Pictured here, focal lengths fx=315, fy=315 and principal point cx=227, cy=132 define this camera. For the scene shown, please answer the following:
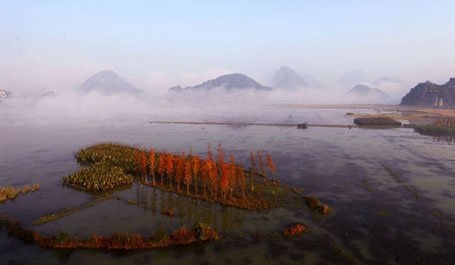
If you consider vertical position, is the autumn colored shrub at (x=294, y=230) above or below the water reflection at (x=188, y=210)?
below

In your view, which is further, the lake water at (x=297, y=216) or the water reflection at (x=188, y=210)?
the water reflection at (x=188, y=210)

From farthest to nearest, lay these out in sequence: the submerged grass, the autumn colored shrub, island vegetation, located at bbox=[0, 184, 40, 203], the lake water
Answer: island vegetation, located at bbox=[0, 184, 40, 203] → the submerged grass → the autumn colored shrub → the lake water

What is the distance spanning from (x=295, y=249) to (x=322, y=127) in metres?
143

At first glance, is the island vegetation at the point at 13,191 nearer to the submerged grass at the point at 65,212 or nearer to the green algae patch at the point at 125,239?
the submerged grass at the point at 65,212

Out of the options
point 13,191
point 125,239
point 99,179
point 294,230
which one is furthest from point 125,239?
point 13,191

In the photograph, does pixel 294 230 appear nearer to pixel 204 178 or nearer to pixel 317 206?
pixel 317 206

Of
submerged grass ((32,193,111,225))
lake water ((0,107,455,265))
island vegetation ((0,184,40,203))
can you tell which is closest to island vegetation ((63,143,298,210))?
lake water ((0,107,455,265))

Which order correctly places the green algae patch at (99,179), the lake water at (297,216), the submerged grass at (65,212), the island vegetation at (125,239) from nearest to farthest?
the lake water at (297,216) → the island vegetation at (125,239) → the submerged grass at (65,212) → the green algae patch at (99,179)

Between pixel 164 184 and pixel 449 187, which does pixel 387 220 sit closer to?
pixel 449 187

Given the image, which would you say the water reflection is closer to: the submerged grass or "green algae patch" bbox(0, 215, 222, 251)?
"green algae patch" bbox(0, 215, 222, 251)

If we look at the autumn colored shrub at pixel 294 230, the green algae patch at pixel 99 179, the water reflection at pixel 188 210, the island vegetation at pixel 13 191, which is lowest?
the autumn colored shrub at pixel 294 230

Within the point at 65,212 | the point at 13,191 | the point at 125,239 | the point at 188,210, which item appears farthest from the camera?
the point at 13,191

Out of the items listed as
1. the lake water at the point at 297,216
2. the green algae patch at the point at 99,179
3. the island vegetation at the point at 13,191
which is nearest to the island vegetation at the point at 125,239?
the lake water at the point at 297,216

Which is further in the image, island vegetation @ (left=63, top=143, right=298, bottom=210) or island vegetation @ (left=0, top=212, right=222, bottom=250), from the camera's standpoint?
Result: island vegetation @ (left=63, top=143, right=298, bottom=210)
